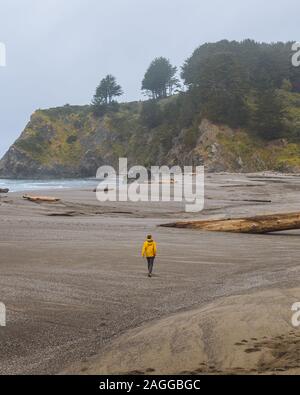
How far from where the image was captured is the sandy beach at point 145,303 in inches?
173

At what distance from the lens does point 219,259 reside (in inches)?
396

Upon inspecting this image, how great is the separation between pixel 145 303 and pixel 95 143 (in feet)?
362

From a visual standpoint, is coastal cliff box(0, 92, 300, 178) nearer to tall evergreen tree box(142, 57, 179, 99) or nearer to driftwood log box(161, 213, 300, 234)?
tall evergreen tree box(142, 57, 179, 99)

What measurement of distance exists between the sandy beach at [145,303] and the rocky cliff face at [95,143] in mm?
60990

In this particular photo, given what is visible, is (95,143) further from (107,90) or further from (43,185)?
(43,185)

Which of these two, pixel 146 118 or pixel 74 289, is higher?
pixel 146 118

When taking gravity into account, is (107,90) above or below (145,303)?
above

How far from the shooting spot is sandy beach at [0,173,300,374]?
173 inches

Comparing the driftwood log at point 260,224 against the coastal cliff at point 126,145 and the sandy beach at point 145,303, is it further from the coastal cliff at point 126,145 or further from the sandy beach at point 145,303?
the coastal cliff at point 126,145

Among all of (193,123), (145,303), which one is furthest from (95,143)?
(145,303)

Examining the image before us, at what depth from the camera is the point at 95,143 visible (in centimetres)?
11500
